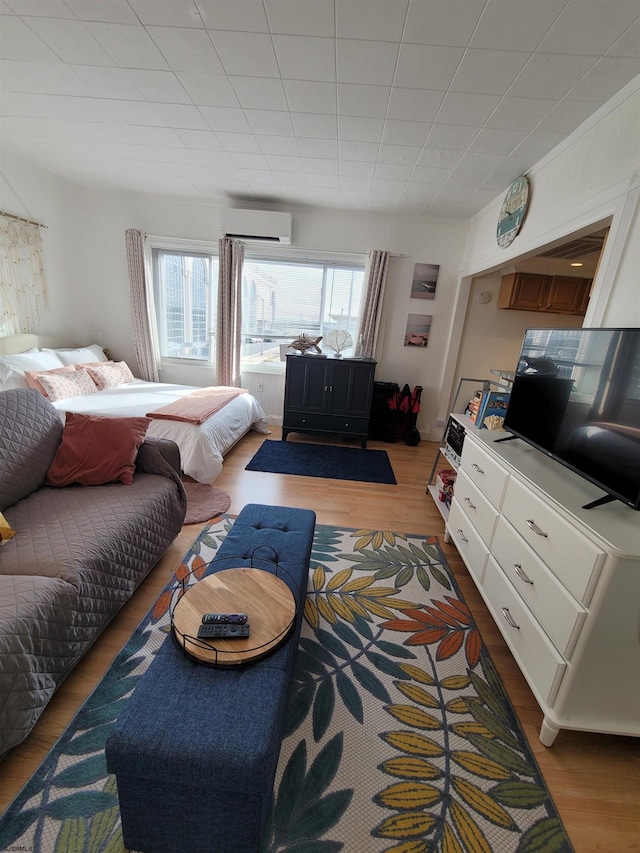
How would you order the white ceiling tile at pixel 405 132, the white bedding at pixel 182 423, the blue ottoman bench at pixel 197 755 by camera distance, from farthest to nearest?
the white bedding at pixel 182 423 → the white ceiling tile at pixel 405 132 → the blue ottoman bench at pixel 197 755

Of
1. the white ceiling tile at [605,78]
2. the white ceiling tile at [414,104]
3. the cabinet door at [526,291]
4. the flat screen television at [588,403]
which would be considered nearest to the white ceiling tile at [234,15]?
the white ceiling tile at [414,104]

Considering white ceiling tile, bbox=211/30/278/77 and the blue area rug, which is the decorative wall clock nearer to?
white ceiling tile, bbox=211/30/278/77

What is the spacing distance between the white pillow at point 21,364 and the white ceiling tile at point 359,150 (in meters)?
3.17

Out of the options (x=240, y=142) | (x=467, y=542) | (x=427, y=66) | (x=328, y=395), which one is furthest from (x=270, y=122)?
(x=467, y=542)

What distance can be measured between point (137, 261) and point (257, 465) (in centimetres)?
289

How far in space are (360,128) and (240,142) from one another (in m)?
0.95

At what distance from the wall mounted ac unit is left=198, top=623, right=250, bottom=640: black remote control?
153 inches

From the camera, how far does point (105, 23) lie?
1.63 metres

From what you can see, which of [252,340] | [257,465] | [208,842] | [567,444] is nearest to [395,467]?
[257,465]

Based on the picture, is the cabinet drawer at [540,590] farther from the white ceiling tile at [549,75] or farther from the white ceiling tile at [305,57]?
the white ceiling tile at [305,57]

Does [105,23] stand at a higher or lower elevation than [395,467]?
Result: higher

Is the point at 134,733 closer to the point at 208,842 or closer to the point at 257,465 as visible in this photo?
the point at 208,842

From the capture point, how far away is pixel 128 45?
1.76m

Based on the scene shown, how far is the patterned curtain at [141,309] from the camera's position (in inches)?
160
